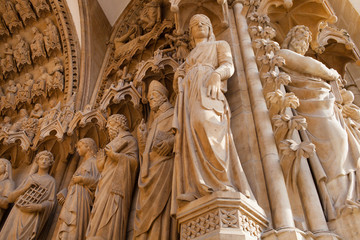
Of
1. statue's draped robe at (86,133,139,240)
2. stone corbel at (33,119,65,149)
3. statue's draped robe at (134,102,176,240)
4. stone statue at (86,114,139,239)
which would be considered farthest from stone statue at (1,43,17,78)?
statue's draped robe at (134,102,176,240)

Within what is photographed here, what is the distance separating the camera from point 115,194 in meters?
3.91

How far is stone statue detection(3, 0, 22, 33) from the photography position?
778cm

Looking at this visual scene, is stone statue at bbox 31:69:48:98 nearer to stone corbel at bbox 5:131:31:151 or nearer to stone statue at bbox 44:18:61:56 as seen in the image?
stone statue at bbox 44:18:61:56

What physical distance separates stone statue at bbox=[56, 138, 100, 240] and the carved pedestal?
6.33 ft

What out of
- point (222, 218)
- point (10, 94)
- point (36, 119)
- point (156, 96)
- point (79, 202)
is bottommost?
point (222, 218)

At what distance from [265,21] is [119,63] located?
2.82 m

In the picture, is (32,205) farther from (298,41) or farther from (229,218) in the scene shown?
(298,41)

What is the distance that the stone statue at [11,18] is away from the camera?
778 centimetres

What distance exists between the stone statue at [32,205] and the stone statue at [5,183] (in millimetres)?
172

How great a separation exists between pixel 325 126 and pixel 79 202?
265 cm

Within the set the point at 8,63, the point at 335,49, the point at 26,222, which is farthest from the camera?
the point at 8,63

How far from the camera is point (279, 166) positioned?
2939 millimetres

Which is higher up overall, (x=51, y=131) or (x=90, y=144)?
(x=51, y=131)

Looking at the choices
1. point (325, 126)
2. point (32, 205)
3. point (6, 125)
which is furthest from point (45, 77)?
point (325, 126)
